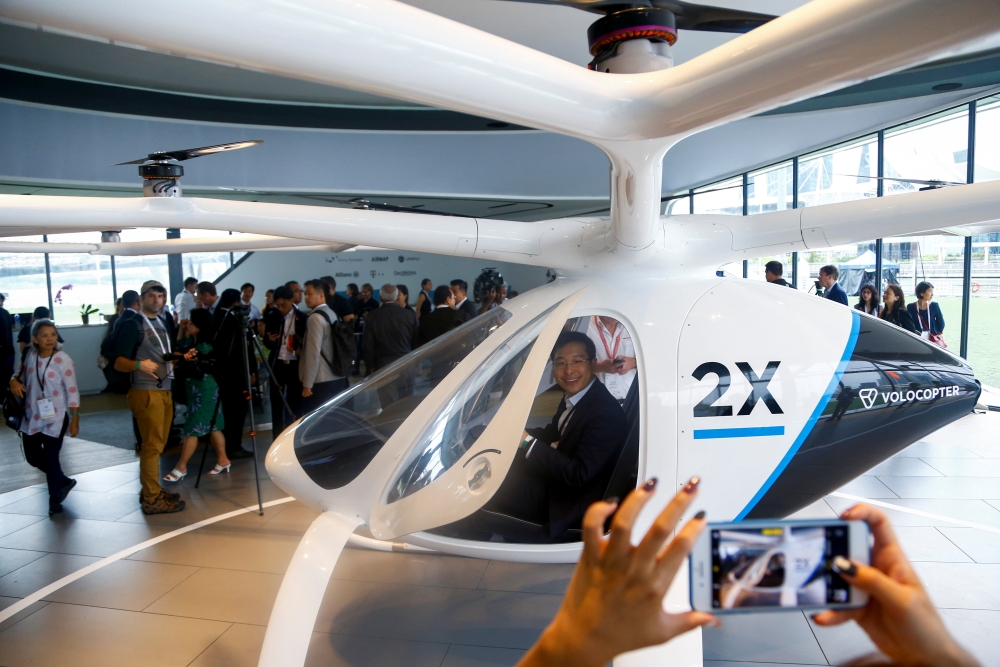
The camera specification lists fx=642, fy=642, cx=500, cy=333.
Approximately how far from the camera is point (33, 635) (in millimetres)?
3293

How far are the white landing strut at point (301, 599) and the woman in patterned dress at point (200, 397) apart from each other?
3026mm

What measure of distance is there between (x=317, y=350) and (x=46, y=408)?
2041 mm

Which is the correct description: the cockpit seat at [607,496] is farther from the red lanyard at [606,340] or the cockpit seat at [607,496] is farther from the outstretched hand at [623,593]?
the outstretched hand at [623,593]

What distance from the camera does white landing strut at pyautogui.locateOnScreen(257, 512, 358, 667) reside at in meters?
2.44

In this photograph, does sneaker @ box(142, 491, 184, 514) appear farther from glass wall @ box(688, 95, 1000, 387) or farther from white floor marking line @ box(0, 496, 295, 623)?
glass wall @ box(688, 95, 1000, 387)

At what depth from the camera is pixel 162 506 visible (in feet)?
16.0

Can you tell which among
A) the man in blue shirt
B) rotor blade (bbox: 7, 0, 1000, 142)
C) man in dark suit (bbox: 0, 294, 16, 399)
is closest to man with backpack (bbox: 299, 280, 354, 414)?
rotor blade (bbox: 7, 0, 1000, 142)

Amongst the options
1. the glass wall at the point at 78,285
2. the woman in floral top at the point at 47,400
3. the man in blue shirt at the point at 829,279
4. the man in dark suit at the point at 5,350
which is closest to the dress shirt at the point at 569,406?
the woman in floral top at the point at 47,400

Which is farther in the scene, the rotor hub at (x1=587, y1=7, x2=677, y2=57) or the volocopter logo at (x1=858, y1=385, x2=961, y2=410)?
the volocopter logo at (x1=858, y1=385, x2=961, y2=410)

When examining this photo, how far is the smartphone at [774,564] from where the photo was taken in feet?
2.66

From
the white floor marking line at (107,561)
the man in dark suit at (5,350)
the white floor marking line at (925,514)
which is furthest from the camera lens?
the man in dark suit at (5,350)

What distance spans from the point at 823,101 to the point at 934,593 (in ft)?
19.5

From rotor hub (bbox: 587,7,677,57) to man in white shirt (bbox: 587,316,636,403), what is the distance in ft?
3.58

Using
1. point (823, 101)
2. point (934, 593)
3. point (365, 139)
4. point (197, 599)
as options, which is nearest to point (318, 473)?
point (197, 599)
